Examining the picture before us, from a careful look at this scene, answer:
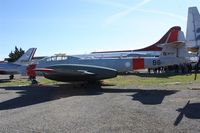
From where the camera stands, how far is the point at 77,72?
17672 millimetres

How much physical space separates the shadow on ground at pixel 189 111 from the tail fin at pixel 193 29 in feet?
19.4

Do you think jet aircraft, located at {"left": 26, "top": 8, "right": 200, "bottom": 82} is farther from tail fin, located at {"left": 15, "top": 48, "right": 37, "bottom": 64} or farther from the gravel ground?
tail fin, located at {"left": 15, "top": 48, "right": 37, "bottom": 64}

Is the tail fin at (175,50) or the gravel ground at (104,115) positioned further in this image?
the tail fin at (175,50)

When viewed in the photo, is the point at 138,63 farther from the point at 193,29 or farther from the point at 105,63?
the point at 193,29

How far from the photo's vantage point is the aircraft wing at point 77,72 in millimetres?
17688

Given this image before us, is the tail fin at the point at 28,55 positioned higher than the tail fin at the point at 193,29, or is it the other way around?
the tail fin at the point at 193,29

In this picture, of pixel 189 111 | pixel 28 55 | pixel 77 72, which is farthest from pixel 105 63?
pixel 28 55

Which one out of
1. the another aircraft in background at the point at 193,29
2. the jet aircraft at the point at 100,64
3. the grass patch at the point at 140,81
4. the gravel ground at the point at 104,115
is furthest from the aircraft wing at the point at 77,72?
the gravel ground at the point at 104,115

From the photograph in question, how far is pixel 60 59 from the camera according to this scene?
20359mm

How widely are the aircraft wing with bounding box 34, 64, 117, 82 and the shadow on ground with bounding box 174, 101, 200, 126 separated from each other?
7290 millimetres

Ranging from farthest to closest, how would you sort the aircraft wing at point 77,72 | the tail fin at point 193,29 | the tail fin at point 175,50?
the tail fin at point 175,50 → the aircraft wing at point 77,72 → the tail fin at point 193,29

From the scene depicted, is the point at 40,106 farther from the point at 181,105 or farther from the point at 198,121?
the point at 198,121

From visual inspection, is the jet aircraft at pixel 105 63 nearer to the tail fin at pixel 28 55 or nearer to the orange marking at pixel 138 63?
the orange marking at pixel 138 63

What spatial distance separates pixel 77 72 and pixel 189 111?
8.81m
